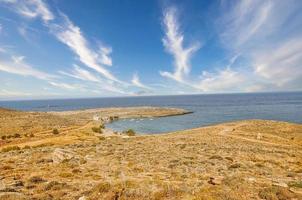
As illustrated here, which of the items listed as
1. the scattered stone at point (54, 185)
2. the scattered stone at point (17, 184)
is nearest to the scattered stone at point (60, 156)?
the scattered stone at point (17, 184)

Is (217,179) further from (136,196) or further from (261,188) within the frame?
(136,196)

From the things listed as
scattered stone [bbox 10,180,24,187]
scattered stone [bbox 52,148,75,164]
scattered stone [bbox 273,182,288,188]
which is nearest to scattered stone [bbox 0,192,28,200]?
scattered stone [bbox 10,180,24,187]

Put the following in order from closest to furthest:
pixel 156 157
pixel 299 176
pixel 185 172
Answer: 1. pixel 299 176
2. pixel 185 172
3. pixel 156 157

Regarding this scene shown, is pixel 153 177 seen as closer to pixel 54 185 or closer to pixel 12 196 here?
pixel 54 185

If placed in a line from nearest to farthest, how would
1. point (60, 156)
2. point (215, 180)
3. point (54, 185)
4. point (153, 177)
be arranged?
1. point (54, 185)
2. point (215, 180)
3. point (153, 177)
4. point (60, 156)

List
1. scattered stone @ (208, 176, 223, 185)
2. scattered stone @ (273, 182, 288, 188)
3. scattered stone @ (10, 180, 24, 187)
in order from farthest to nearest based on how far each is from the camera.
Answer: scattered stone @ (208, 176, 223, 185)
scattered stone @ (10, 180, 24, 187)
scattered stone @ (273, 182, 288, 188)

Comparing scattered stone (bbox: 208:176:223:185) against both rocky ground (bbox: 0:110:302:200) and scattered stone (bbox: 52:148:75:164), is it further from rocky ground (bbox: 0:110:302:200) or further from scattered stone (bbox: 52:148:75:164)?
scattered stone (bbox: 52:148:75:164)

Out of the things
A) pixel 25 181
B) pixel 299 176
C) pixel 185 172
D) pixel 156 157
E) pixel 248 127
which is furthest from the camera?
pixel 248 127

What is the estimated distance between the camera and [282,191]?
14750 millimetres

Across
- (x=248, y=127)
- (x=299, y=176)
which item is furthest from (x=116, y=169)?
(x=248, y=127)

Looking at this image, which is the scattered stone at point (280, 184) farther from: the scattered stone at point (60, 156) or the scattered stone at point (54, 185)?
the scattered stone at point (60, 156)

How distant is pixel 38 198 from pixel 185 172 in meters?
11.5

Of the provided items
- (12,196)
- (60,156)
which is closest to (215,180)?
(12,196)

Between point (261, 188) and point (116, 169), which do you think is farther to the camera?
point (116, 169)
